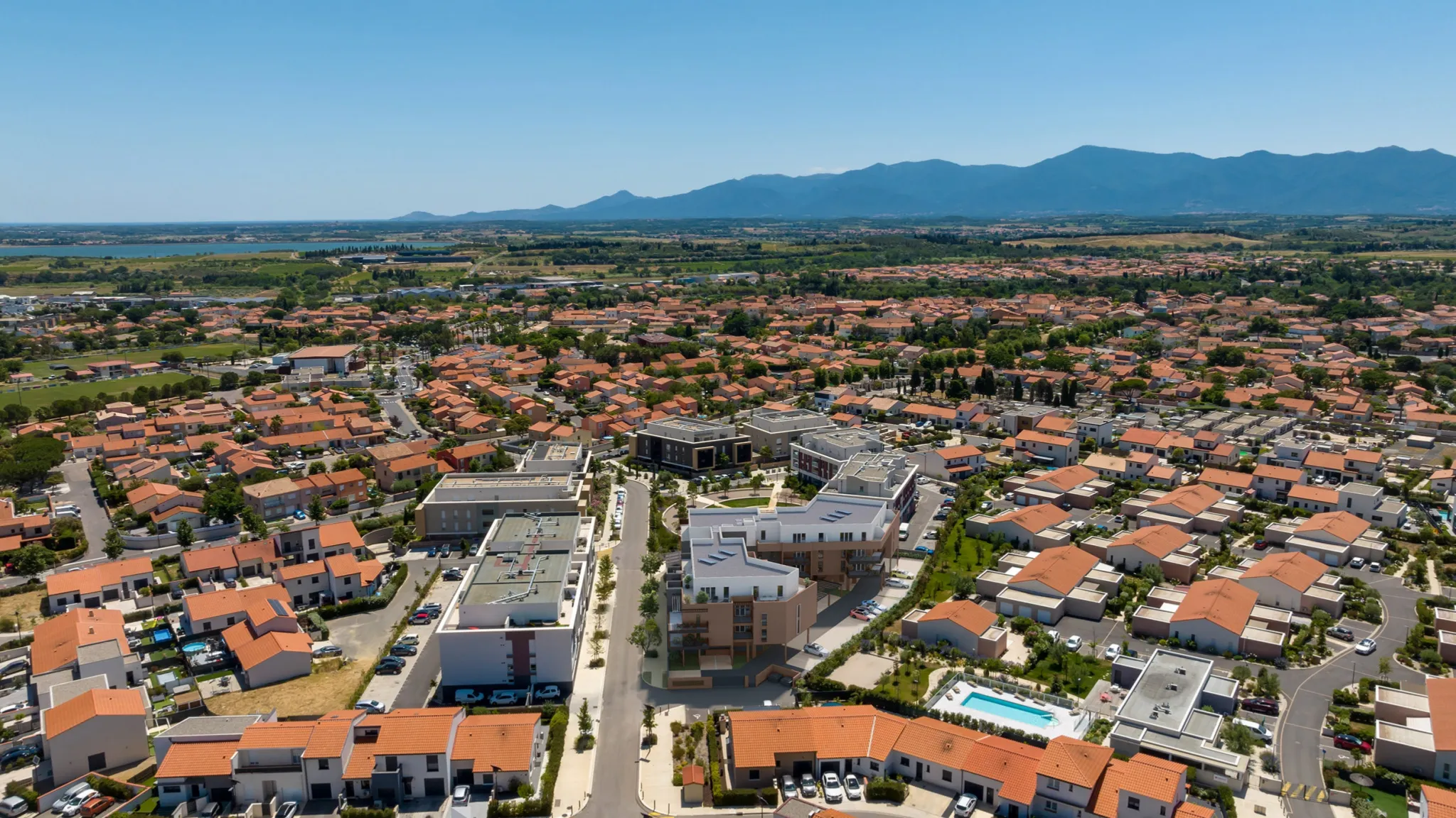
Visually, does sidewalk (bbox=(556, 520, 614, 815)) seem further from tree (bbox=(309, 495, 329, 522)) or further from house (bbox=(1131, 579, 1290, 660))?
house (bbox=(1131, 579, 1290, 660))

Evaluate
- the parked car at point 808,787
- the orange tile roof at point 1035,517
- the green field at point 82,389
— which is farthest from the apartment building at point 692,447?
the green field at point 82,389

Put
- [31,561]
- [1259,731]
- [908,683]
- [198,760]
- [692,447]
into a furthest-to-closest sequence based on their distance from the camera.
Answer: [692,447], [31,561], [908,683], [1259,731], [198,760]

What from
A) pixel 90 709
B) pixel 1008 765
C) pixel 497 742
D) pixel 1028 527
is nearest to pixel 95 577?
pixel 90 709

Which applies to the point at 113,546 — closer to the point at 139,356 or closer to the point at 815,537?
the point at 815,537

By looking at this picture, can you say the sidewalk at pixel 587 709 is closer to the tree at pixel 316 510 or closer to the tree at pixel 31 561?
the tree at pixel 316 510

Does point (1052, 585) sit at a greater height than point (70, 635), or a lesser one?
lesser

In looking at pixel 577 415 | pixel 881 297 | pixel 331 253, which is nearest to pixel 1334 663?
pixel 577 415

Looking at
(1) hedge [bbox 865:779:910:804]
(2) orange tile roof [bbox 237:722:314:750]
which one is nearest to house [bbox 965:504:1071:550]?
(1) hedge [bbox 865:779:910:804]

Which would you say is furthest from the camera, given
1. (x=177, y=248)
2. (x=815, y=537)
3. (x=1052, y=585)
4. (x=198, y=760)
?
(x=177, y=248)
